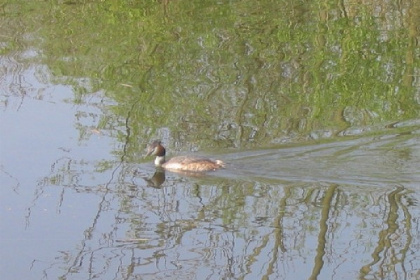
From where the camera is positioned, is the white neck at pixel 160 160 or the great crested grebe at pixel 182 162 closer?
the great crested grebe at pixel 182 162

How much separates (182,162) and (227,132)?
1.07 m

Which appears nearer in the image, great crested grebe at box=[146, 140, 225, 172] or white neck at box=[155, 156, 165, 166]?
great crested grebe at box=[146, 140, 225, 172]

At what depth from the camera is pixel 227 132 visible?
37.9 ft

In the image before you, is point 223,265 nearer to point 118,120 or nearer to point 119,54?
point 118,120

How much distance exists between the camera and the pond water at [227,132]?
864 cm

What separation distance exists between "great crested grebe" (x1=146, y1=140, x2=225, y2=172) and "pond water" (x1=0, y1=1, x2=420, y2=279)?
111 mm

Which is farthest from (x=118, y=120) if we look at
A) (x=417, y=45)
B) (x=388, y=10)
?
(x=388, y=10)

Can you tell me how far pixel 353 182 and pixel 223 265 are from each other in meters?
2.28

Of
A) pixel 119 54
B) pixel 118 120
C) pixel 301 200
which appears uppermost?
pixel 119 54

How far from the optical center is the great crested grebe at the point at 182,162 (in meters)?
10.5

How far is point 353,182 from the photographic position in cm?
1016

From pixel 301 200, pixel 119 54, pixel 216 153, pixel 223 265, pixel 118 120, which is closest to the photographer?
pixel 223 265

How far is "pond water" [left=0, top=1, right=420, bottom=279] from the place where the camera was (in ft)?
28.3

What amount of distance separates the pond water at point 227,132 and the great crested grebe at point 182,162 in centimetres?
11
